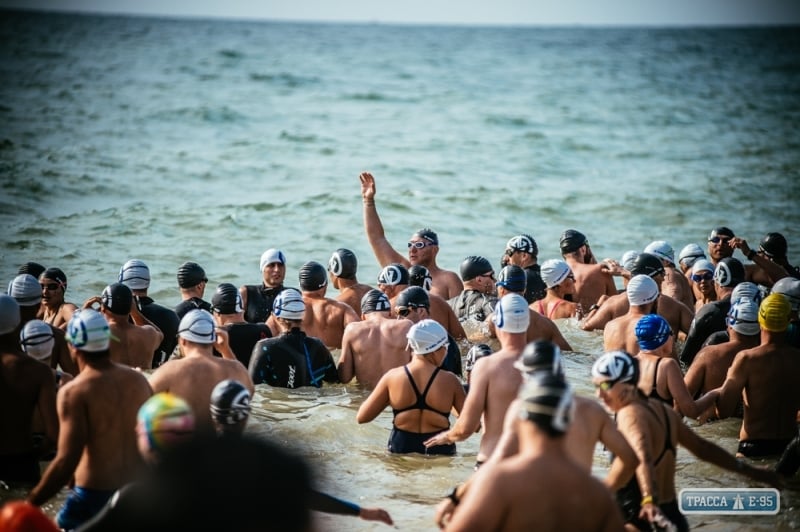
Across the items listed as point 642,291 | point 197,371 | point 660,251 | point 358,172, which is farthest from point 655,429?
point 358,172

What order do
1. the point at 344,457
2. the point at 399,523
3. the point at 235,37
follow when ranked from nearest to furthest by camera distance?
the point at 399,523, the point at 344,457, the point at 235,37

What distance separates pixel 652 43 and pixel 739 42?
9.27 metres

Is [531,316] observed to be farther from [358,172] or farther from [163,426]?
[358,172]

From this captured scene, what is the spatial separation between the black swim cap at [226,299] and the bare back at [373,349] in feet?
3.98

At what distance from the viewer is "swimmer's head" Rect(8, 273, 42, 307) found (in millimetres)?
9211

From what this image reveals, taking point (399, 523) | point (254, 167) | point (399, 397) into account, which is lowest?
point (399, 523)

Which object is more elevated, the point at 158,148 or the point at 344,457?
the point at 158,148

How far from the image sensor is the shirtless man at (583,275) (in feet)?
43.4

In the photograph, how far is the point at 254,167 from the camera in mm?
31547

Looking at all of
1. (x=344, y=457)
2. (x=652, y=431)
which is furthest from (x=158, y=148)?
(x=652, y=431)

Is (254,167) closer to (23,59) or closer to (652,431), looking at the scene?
(652,431)

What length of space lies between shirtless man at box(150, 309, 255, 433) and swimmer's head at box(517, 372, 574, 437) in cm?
365

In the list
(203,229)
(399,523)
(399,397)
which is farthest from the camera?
(203,229)

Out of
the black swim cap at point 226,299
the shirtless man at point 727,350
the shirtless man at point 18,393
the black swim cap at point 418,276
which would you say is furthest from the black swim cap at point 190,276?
the shirtless man at point 727,350
